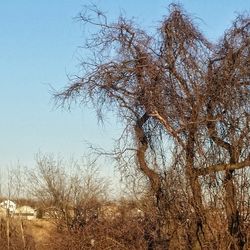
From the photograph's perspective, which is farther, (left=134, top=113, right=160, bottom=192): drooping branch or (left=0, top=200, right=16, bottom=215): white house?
(left=0, top=200, right=16, bottom=215): white house

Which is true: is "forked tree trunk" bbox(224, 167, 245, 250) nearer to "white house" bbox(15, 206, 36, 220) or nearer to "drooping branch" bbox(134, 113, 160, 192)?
"drooping branch" bbox(134, 113, 160, 192)

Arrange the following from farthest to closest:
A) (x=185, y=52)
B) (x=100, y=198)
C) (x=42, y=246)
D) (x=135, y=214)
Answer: (x=100, y=198), (x=42, y=246), (x=135, y=214), (x=185, y=52)

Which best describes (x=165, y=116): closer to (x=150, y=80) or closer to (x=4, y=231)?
(x=150, y=80)

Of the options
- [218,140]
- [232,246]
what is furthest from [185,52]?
[232,246]

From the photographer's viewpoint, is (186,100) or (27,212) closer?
(186,100)

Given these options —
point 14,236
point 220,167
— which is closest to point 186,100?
point 220,167

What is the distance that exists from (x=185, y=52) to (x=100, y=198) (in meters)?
12.5

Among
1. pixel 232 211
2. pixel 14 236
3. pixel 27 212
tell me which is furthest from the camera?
pixel 27 212

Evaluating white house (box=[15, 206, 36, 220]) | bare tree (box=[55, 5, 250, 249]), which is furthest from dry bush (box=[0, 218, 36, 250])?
bare tree (box=[55, 5, 250, 249])

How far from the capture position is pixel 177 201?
9992mm

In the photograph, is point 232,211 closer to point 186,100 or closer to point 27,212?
point 186,100

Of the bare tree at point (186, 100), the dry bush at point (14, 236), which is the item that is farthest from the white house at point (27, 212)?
the bare tree at point (186, 100)

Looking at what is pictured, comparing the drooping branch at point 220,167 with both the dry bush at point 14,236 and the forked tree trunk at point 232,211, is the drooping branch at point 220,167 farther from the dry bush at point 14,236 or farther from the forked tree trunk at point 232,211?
the dry bush at point 14,236

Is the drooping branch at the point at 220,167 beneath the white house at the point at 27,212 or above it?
beneath
